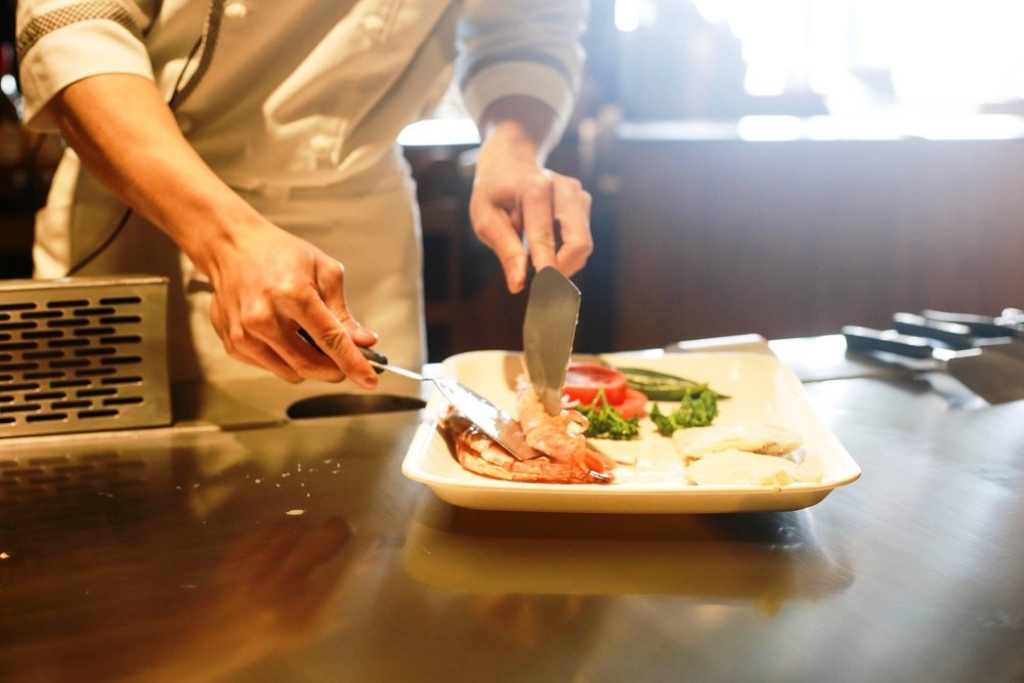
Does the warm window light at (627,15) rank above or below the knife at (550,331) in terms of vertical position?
A: above

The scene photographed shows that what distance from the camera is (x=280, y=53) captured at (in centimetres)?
130

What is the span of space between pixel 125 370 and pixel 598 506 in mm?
610

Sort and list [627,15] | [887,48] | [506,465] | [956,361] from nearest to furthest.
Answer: [506,465], [956,361], [627,15], [887,48]

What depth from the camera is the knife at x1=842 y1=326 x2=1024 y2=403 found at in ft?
4.13

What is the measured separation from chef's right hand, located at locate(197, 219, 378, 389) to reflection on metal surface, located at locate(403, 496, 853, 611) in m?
0.22

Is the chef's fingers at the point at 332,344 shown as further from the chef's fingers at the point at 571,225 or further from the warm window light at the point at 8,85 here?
the warm window light at the point at 8,85

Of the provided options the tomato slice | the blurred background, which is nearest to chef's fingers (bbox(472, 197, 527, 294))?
the tomato slice

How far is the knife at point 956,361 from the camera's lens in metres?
1.26

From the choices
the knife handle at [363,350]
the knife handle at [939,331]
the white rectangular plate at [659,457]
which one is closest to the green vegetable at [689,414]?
the white rectangular plate at [659,457]

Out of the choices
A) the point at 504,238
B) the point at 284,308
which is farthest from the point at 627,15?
the point at 284,308

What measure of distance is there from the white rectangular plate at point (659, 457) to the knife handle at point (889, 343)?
314 mm

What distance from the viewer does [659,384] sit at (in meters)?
1.21

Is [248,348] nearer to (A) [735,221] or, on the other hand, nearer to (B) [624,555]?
(B) [624,555]

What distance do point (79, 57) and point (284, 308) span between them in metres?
0.41
